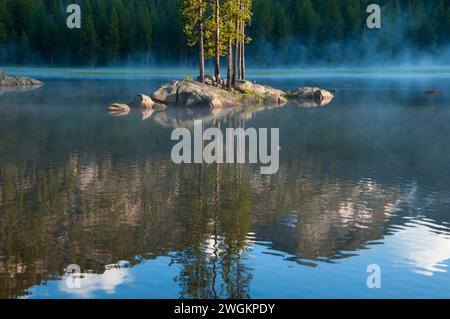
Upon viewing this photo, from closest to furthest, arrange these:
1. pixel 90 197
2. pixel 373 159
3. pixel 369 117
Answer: pixel 90 197 → pixel 373 159 → pixel 369 117

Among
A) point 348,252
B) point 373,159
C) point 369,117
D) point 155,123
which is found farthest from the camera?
point 369,117

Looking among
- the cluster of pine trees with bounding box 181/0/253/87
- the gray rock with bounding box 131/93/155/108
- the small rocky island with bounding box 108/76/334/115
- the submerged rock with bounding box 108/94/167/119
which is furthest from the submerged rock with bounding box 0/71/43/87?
the submerged rock with bounding box 108/94/167/119

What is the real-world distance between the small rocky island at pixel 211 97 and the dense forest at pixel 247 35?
311 ft

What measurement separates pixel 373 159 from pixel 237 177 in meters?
6.62

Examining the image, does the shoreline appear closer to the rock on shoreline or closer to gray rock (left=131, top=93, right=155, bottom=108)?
the rock on shoreline

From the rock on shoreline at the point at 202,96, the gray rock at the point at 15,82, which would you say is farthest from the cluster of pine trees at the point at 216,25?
the gray rock at the point at 15,82

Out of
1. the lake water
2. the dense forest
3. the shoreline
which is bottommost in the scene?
the shoreline

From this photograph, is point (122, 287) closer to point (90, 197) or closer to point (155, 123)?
point (90, 197)

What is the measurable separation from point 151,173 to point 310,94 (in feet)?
141

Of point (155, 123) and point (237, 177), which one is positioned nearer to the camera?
point (237, 177)

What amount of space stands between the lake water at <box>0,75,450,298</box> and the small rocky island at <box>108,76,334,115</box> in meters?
17.9

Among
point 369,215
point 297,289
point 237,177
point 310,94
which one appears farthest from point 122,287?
point 310,94

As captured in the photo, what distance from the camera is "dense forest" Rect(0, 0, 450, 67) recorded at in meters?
161
